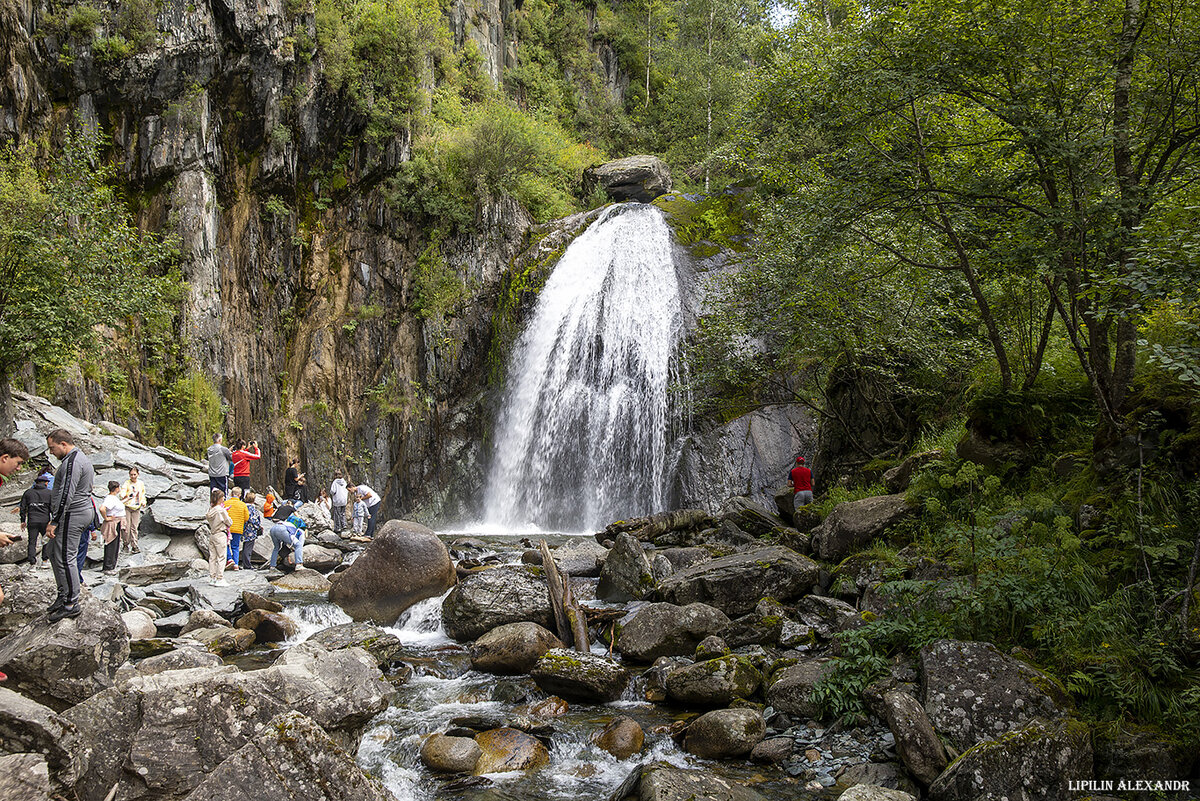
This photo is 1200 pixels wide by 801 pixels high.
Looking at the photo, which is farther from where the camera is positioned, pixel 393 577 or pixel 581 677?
pixel 393 577

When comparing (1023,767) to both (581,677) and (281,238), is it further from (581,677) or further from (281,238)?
(281,238)

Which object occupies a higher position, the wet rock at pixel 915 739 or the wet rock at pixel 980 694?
the wet rock at pixel 980 694

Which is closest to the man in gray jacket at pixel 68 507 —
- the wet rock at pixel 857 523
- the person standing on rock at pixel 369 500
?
the wet rock at pixel 857 523

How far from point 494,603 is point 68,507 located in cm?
495

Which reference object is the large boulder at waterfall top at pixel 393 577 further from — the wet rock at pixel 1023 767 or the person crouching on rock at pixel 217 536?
the wet rock at pixel 1023 767

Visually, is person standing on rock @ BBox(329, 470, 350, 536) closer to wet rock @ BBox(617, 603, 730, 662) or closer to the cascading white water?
the cascading white water

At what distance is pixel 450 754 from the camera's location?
5703mm

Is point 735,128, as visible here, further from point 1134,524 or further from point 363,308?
point 363,308

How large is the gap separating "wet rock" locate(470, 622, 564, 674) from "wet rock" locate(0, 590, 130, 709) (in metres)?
3.73

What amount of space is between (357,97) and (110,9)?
22.8 feet

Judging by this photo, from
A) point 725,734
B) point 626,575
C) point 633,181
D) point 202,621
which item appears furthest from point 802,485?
point 633,181

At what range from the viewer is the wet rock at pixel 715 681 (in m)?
6.43

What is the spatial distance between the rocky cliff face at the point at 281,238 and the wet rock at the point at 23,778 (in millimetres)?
16192

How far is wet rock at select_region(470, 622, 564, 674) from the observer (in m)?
7.88
